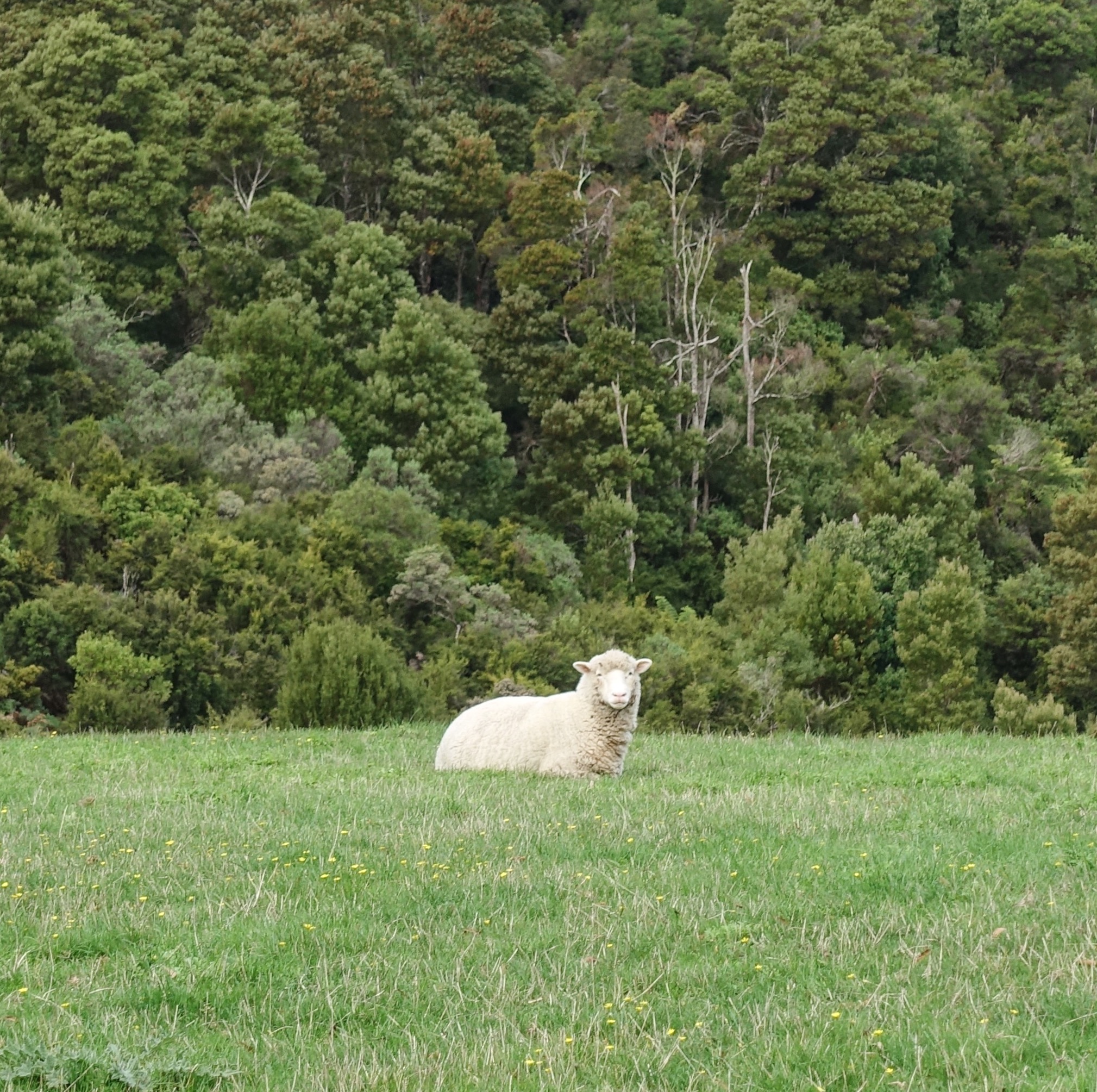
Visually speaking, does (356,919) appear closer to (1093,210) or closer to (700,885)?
(700,885)

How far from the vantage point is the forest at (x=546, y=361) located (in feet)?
Result: 128

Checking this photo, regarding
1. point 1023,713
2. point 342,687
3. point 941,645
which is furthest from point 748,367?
point 342,687

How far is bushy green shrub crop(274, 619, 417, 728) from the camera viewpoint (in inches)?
928

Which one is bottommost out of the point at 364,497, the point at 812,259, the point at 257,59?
the point at 364,497

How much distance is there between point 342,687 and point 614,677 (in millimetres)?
9705

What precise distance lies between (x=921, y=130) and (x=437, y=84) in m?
22.8

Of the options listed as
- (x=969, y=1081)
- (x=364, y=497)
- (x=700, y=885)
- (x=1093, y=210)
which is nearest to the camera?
(x=969, y=1081)

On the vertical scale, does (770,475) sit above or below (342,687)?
above

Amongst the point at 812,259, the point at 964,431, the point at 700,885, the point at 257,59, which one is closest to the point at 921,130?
the point at 812,259

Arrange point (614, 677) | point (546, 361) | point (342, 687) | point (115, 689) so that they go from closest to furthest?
point (614, 677) < point (342, 687) < point (115, 689) < point (546, 361)

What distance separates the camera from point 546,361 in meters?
59.6

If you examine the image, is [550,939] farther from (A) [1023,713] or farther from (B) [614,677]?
(A) [1023,713]

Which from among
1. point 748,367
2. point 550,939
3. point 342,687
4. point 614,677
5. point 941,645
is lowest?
point 941,645

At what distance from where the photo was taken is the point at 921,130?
7219 cm
